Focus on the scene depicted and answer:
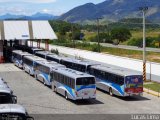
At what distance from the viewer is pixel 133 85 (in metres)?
36.2

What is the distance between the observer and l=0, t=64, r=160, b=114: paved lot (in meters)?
31.5

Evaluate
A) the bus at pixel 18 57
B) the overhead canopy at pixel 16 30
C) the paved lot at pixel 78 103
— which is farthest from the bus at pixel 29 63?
the overhead canopy at pixel 16 30

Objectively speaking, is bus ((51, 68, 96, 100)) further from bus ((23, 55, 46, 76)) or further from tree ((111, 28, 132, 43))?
tree ((111, 28, 132, 43))

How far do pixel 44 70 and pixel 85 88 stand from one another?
12277 millimetres

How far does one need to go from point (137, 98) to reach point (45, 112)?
35.0ft

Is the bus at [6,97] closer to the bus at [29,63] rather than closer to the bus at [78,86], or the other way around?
the bus at [78,86]

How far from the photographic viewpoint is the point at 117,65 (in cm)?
5969

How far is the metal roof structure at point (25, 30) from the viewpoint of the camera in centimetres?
7562

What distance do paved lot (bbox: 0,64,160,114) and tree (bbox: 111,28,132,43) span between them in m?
111

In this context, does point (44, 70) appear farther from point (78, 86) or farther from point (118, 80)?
point (78, 86)

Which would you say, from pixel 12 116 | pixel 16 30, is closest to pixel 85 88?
Result: pixel 12 116

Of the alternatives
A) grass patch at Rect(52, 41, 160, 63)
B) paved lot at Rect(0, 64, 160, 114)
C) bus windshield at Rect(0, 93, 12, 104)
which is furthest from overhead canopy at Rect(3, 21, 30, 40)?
bus windshield at Rect(0, 93, 12, 104)

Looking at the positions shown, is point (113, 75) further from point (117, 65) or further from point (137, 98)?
point (117, 65)

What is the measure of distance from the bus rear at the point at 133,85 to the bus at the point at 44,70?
9550 millimetres
